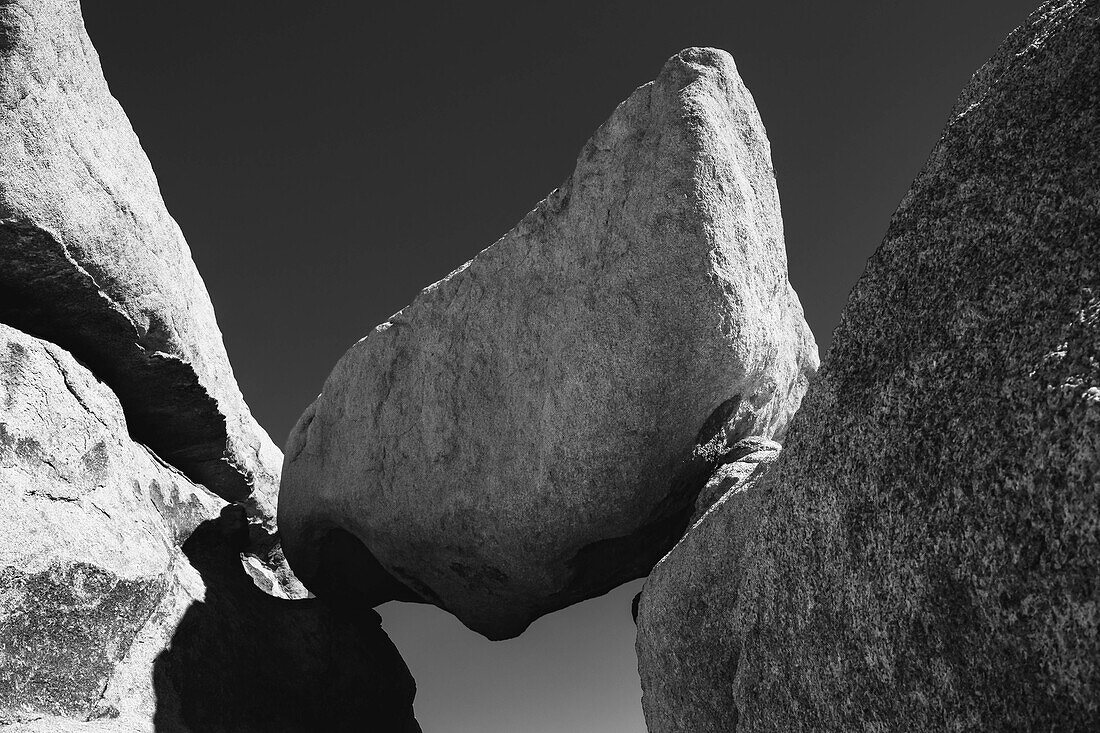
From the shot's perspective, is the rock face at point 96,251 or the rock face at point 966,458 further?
the rock face at point 96,251

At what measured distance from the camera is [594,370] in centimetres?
445

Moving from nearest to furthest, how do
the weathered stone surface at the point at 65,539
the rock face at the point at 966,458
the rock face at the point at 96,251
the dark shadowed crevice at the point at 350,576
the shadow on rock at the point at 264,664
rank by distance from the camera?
the rock face at the point at 966,458
the weathered stone surface at the point at 65,539
the rock face at the point at 96,251
the shadow on rock at the point at 264,664
the dark shadowed crevice at the point at 350,576

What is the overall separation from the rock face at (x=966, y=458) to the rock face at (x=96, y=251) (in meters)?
4.32

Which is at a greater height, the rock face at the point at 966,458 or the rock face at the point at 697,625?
the rock face at the point at 966,458

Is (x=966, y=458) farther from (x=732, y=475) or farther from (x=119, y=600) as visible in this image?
(x=119, y=600)

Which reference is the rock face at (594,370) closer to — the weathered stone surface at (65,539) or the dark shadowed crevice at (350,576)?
the dark shadowed crevice at (350,576)

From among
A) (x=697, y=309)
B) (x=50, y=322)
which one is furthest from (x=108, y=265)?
(x=697, y=309)

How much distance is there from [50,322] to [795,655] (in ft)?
15.4

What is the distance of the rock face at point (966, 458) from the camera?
6.10 ft

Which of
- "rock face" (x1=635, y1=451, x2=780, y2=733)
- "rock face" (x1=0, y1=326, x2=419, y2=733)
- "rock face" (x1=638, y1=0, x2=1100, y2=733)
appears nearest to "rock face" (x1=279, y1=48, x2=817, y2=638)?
"rock face" (x1=635, y1=451, x2=780, y2=733)

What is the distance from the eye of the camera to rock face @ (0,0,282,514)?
4621mm

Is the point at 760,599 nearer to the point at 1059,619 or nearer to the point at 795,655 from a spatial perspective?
the point at 795,655

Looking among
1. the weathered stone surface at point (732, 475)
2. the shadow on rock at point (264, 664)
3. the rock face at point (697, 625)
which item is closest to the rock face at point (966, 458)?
the rock face at point (697, 625)

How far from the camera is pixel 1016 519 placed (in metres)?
1.93
